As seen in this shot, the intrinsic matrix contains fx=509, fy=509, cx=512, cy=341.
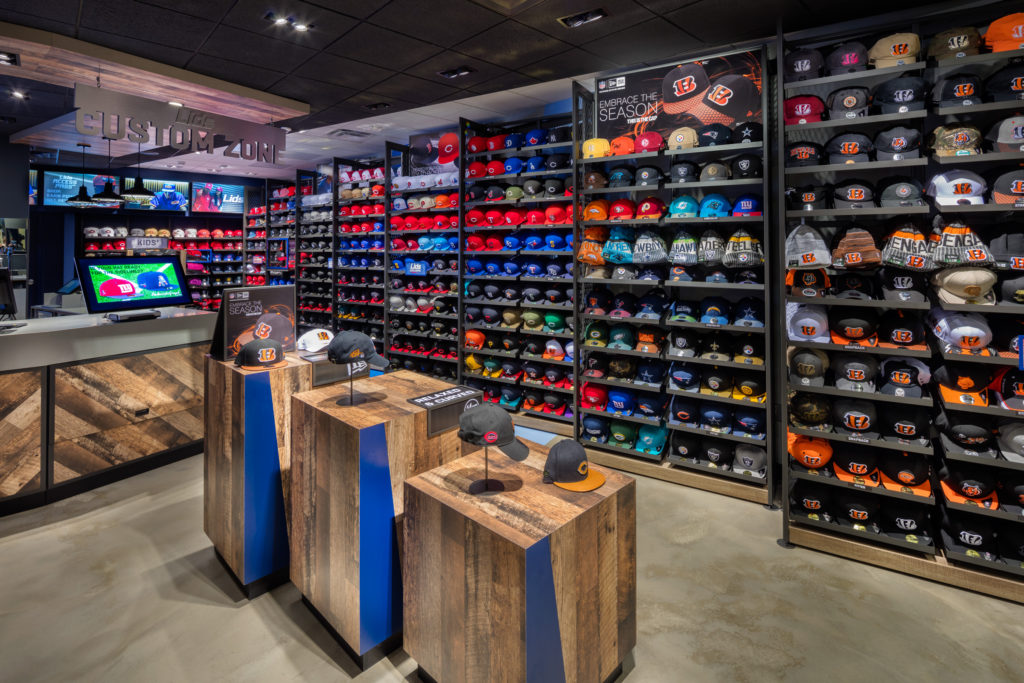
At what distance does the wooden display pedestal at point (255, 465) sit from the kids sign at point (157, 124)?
3307 mm

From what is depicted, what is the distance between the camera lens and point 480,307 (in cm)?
605

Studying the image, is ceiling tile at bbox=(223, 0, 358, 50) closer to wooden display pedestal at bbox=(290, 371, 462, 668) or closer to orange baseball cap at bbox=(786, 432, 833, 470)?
wooden display pedestal at bbox=(290, 371, 462, 668)

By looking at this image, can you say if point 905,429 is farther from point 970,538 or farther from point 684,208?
point 684,208

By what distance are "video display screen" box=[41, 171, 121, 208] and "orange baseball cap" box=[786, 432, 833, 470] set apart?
11508mm

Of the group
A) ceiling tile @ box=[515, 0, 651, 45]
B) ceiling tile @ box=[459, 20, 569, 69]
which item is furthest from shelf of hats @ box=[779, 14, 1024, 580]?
ceiling tile @ box=[459, 20, 569, 69]

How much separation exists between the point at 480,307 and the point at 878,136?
4.03 m

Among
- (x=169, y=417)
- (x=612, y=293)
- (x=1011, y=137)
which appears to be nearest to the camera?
(x=1011, y=137)

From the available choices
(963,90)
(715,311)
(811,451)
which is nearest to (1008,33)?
(963,90)

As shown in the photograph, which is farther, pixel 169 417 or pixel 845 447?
pixel 169 417

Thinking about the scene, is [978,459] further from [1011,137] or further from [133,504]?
[133,504]

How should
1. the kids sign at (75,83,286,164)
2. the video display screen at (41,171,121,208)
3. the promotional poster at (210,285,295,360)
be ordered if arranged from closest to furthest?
the promotional poster at (210,285,295,360), the kids sign at (75,83,286,164), the video display screen at (41,171,121,208)

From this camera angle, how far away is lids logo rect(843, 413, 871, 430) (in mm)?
3084

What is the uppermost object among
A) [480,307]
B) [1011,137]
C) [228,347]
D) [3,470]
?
[1011,137]

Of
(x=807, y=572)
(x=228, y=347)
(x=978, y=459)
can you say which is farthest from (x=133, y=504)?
(x=978, y=459)
